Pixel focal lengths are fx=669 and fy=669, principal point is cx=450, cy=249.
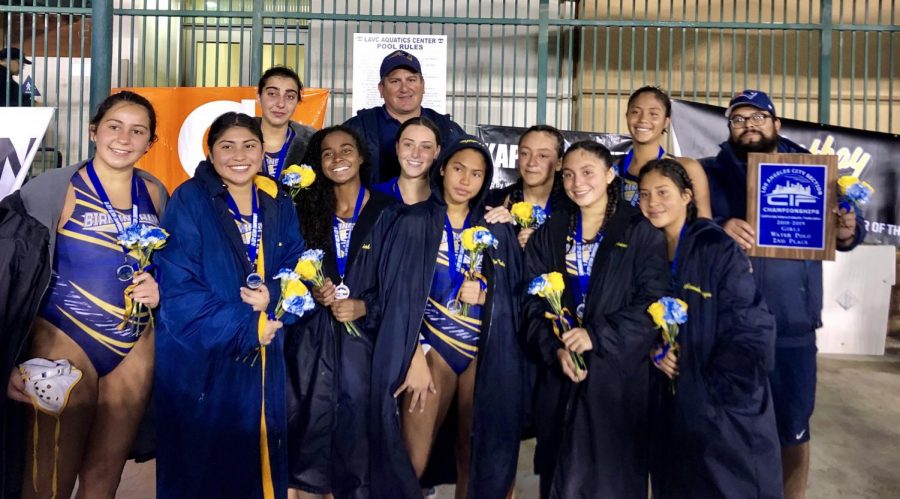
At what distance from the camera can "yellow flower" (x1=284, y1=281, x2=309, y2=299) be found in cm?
300

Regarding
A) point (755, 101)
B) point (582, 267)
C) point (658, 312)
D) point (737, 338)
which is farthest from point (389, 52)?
point (737, 338)

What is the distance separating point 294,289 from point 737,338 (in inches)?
80.2

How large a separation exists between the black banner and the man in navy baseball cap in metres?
6.20

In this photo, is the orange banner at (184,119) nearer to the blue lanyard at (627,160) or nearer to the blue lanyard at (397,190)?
the blue lanyard at (397,190)

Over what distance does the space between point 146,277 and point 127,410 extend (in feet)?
2.17

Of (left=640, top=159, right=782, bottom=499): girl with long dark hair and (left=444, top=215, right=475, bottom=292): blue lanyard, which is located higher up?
(left=444, top=215, right=475, bottom=292): blue lanyard

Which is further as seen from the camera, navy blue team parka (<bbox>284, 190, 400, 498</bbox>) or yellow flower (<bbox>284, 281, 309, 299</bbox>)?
navy blue team parka (<bbox>284, 190, 400, 498</bbox>)

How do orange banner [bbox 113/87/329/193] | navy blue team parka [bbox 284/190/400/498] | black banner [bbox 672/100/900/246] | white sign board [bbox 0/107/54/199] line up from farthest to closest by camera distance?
1. orange banner [bbox 113/87/329/193]
2. black banner [bbox 672/100/900/246]
3. white sign board [bbox 0/107/54/199]
4. navy blue team parka [bbox 284/190/400/498]

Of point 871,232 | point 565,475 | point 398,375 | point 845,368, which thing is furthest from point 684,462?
point 845,368

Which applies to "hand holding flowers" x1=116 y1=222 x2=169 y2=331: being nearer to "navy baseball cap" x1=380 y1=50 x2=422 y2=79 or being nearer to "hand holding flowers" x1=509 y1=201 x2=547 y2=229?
"hand holding flowers" x1=509 y1=201 x2=547 y2=229

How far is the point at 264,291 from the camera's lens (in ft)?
10.2

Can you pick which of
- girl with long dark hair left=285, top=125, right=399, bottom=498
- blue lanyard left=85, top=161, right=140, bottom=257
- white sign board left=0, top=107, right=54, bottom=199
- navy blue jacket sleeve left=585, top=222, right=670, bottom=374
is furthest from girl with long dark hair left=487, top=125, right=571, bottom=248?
white sign board left=0, top=107, right=54, bottom=199

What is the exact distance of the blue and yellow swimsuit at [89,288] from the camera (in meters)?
3.04

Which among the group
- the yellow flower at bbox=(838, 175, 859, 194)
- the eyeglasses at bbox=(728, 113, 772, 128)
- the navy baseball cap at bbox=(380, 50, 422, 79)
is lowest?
the yellow flower at bbox=(838, 175, 859, 194)
